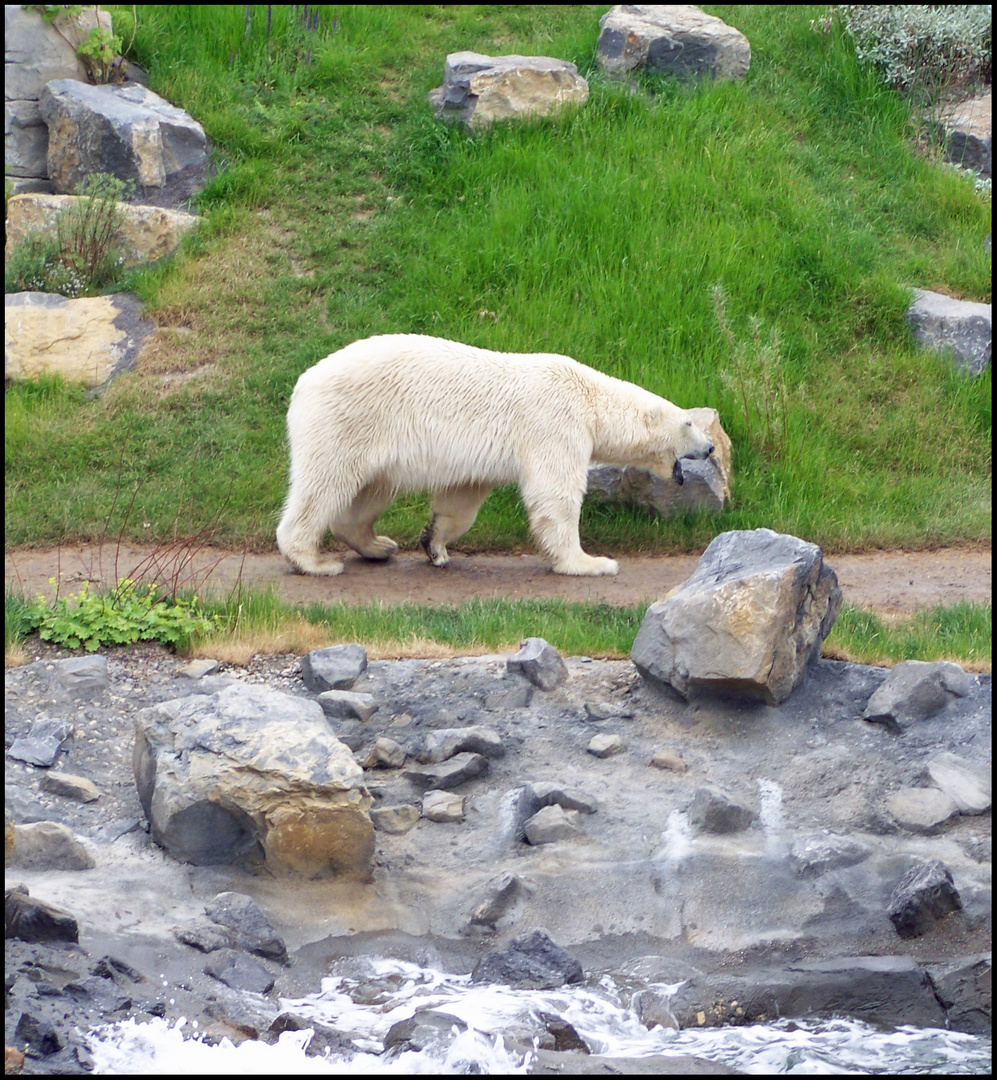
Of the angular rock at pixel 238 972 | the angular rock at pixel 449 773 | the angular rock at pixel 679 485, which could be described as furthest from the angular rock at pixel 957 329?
the angular rock at pixel 238 972

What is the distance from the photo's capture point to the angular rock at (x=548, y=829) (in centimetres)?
460

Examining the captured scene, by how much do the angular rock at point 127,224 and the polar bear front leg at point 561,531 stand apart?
5675 millimetres

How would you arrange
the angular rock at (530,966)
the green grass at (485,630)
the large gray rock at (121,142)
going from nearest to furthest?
the angular rock at (530,966) < the green grass at (485,630) < the large gray rock at (121,142)

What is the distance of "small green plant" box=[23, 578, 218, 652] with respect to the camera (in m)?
6.09

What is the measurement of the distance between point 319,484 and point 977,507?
5154 millimetres

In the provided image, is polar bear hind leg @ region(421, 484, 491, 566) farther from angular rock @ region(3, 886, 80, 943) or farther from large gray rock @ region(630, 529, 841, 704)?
angular rock @ region(3, 886, 80, 943)

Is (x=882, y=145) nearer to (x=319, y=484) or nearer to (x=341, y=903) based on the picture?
(x=319, y=484)

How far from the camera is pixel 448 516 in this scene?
8.47 meters

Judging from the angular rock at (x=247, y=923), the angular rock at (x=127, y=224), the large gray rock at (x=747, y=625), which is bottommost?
the angular rock at (x=247, y=923)

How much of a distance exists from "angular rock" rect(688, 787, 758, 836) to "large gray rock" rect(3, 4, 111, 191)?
34.2 feet

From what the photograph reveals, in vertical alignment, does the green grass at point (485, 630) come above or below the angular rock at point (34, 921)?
below

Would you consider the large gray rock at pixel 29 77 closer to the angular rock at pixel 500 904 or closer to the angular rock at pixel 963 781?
the angular rock at pixel 500 904

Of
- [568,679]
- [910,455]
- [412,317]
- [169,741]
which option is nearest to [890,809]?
[568,679]

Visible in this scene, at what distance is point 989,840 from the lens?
A: 4.50 metres
